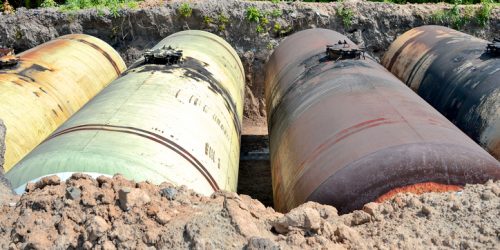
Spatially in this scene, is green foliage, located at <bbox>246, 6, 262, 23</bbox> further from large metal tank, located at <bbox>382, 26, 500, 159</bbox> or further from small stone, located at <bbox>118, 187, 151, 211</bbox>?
small stone, located at <bbox>118, 187, 151, 211</bbox>

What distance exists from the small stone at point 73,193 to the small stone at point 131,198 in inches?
9.8

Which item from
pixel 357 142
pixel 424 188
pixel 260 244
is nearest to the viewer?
pixel 260 244

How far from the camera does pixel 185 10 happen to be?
10062mm

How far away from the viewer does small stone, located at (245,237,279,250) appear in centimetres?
241

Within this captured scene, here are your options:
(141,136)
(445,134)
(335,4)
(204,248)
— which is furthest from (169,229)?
(335,4)

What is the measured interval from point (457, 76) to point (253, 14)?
5431mm

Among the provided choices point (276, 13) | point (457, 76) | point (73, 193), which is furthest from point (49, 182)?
point (276, 13)

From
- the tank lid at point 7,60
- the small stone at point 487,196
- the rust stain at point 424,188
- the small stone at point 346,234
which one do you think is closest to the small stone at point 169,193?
the small stone at point 346,234

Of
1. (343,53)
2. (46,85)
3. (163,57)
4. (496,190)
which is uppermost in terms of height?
(343,53)

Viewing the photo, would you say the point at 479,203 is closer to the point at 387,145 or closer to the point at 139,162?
the point at 387,145

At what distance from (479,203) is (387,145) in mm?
803

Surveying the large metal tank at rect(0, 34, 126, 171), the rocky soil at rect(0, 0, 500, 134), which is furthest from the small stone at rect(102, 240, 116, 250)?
the rocky soil at rect(0, 0, 500, 134)

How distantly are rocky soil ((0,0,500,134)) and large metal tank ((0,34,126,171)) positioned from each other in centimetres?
240

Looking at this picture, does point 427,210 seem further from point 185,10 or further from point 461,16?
point 461,16
